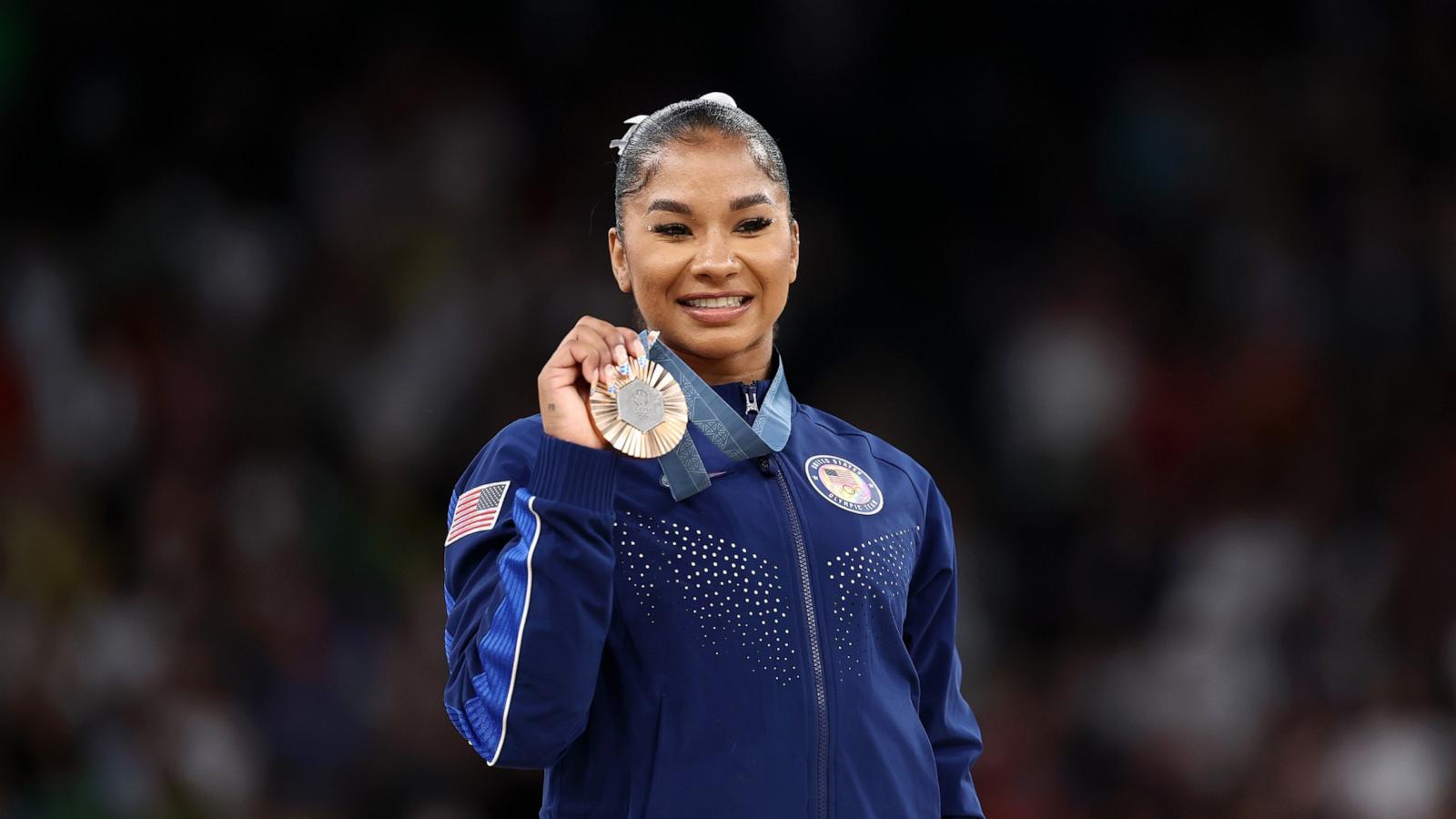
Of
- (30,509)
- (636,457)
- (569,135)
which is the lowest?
(30,509)

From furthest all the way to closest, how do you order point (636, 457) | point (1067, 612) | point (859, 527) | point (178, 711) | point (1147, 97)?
point (1147, 97) → point (1067, 612) → point (178, 711) → point (859, 527) → point (636, 457)

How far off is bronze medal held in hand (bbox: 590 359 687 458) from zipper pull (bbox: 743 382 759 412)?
32cm

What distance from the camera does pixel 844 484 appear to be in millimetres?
2631

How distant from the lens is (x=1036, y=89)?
7.64m

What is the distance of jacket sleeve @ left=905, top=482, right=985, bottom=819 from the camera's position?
2.69 meters

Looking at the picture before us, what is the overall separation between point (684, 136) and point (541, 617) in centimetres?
76

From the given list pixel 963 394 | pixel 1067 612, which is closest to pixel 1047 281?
pixel 963 394

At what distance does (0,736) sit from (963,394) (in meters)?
3.75

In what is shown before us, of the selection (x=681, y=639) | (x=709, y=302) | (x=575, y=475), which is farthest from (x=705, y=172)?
(x=681, y=639)

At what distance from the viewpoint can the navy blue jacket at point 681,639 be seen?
2.27 m

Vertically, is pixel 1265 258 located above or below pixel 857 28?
below

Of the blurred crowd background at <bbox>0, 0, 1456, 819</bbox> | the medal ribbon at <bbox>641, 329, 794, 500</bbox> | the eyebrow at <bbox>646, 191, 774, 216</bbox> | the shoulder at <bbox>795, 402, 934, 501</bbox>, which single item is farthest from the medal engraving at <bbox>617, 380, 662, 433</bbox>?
the blurred crowd background at <bbox>0, 0, 1456, 819</bbox>

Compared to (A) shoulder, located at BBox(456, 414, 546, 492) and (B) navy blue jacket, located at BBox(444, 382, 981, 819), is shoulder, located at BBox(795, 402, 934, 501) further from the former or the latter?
(A) shoulder, located at BBox(456, 414, 546, 492)

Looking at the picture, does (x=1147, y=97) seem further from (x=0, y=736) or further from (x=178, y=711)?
(x=0, y=736)
